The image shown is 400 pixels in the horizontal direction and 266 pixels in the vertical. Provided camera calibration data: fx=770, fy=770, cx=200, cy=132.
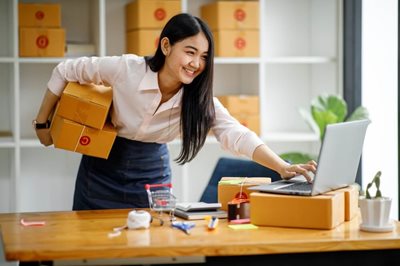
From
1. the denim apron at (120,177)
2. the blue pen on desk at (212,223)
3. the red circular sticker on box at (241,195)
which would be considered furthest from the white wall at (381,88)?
the blue pen on desk at (212,223)

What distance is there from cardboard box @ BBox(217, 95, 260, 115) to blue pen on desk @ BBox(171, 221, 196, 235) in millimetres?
2134

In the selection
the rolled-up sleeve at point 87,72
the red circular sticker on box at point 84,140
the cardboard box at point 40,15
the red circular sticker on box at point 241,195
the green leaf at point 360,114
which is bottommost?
the red circular sticker on box at point 241,195

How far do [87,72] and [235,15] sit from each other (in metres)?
1.71

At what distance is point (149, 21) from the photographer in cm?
461

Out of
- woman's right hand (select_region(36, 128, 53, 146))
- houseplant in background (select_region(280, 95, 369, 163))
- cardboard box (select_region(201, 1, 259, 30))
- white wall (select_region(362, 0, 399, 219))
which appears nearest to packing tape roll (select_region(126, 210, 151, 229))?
woman's right hand (select_region(36, 128, 53, 146))

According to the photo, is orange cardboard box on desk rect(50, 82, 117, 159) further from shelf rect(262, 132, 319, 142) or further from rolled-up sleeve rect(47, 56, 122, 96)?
shelf rect(262, 132, 319, 142)

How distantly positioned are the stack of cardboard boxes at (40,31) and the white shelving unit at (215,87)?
0.18 feet

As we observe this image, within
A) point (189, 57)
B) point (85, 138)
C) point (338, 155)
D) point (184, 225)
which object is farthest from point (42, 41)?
point (338, 155)

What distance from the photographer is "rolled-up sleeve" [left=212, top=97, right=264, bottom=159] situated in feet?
10.4

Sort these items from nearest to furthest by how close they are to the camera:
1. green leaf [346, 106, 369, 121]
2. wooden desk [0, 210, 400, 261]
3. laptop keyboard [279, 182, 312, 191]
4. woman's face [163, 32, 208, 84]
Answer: wooden desk [0, 210, 400, 261] → laptop keyboard [279, 182, 312, 191] → woman's face [163, 32, 208, 84] → green leaf [346, 106, 369, 121]

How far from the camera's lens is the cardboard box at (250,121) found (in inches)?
188

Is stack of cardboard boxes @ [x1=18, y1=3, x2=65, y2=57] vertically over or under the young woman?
over

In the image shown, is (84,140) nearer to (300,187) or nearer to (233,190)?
(233,190)

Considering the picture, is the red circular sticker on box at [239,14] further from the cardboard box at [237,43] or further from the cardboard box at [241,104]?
the cardboard box at [241,104]
